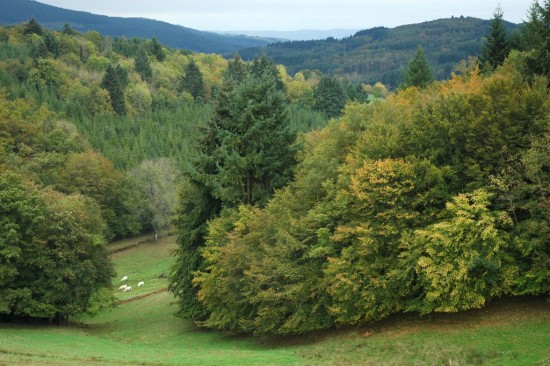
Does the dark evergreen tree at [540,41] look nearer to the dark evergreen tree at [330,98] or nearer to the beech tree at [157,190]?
the beech tree at [157,190]

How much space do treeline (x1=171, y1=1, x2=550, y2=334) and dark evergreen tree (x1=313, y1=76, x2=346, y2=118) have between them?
107390 mm

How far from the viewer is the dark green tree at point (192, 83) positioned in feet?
522

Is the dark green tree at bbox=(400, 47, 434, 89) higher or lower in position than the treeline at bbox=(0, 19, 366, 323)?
higher

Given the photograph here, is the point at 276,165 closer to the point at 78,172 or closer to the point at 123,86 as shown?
the point at 78,172

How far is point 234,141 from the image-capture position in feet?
131

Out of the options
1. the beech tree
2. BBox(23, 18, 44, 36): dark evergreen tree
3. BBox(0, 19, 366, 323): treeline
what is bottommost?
the beech tree

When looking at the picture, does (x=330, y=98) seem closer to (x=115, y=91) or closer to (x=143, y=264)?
(x=115, y=91)

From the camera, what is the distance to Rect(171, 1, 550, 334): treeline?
27.4 meters

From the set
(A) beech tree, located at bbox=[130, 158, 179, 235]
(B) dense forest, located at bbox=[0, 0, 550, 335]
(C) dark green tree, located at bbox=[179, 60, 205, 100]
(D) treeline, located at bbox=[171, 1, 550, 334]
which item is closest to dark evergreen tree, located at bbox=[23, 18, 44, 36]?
(C) dark green tree, located at bbox=[179, 60, 205, 100]

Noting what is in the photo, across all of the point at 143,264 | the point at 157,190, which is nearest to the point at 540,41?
the point at 143,264

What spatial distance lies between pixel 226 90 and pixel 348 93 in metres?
107

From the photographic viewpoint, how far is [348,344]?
2875 centimetres

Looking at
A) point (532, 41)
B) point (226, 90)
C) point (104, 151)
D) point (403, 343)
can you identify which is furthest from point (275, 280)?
point (104, 151)

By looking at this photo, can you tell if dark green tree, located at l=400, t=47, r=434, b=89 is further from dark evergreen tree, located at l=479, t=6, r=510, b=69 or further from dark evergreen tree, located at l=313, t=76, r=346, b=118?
dark evergreen tree, located at l=313, t=76, r=346, b=118
